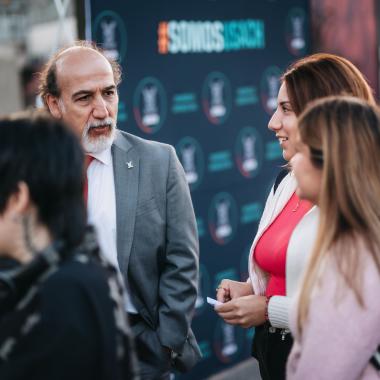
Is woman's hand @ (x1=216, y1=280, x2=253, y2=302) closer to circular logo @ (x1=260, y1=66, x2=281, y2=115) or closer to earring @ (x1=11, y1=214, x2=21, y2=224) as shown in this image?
earring @ (x1=11, y1=214, x2=21, y2=224)

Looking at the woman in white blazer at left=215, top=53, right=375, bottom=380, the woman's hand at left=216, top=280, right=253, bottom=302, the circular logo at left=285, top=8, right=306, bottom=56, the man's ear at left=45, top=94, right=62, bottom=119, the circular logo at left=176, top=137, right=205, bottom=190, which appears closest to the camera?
the woman in white blazer at left=215, top=53, right=375, bottom=380

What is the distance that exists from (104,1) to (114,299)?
101 inches

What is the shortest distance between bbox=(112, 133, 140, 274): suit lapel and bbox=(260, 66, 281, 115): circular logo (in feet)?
7.57

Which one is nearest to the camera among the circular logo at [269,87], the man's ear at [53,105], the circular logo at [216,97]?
the man's ear at [53,105]

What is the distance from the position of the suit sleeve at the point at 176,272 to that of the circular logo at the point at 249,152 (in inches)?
79.8

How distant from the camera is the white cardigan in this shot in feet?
7.72

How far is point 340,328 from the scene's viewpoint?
1.89 meters

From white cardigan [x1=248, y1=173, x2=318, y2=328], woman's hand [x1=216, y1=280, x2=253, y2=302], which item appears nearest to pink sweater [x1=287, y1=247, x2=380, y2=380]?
white cardigan [x1=248, y1=173, x2=318, y2=328]

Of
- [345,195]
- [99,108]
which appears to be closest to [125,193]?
[99,108]

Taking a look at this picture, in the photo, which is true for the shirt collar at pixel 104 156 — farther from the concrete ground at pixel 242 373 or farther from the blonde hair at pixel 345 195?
the concrete ground at pixel 242 373

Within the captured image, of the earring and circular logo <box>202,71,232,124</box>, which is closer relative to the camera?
the earring

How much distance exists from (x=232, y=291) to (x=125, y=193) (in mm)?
551

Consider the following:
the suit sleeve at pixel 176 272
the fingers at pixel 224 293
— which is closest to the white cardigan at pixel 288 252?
the fingers at pixel 224 293

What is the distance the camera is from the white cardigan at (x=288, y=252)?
7.72ft
